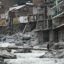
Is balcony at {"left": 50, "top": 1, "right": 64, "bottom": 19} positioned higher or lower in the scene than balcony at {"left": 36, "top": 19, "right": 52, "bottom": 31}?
higher

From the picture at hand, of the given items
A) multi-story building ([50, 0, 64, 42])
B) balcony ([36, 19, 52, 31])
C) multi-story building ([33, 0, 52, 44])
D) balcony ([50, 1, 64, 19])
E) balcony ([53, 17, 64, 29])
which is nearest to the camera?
balcony ([53, 17, 64, 29])

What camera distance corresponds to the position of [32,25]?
5934 centimetres

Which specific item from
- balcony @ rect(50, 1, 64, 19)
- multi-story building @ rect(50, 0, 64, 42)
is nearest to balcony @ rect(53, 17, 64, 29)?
multi-story building @ rect(50, 0, 64, 42)

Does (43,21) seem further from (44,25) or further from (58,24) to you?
(58,24)

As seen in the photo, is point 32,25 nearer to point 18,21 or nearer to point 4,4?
point 18,21

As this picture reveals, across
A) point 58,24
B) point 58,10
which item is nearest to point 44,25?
point 58,10

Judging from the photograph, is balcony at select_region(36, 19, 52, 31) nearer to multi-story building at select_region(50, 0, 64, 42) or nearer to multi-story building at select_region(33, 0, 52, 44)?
multi-story building at select_region(33, 0, 52, 44)

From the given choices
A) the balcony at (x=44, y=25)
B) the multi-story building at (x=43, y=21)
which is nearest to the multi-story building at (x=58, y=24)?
the balcony at (x=44, y=25)

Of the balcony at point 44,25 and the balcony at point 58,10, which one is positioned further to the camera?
the balcony at point 44,25

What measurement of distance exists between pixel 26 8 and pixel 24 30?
1050 cm

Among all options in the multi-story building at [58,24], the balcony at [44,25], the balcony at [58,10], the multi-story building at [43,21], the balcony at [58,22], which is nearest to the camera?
the balcony at [58,22]

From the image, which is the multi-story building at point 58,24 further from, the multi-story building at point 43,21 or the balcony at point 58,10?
the multi-story building at point 43,21

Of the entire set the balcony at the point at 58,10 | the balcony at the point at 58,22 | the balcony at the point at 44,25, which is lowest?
the balcony at the point at 44,25

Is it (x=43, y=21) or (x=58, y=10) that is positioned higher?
(x=58, y=10)
